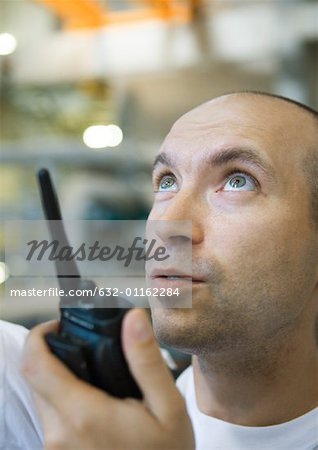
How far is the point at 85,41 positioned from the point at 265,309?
6.02ft

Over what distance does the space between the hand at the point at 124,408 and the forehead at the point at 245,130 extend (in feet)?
0.96

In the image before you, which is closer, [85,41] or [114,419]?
[114,419]

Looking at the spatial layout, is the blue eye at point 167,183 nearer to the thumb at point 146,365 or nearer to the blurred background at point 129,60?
the thumb at point 146,365

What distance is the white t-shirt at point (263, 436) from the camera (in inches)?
24.7

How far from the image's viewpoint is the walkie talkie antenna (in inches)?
18.4

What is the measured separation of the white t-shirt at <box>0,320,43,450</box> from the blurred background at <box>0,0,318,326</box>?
133cm

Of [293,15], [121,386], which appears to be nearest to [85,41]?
[293,15]

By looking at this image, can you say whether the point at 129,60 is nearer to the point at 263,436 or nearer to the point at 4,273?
the point at 4,273

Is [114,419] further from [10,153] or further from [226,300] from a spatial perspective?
[10,153]

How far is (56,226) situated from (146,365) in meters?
0.17

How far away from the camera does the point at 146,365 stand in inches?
14.9

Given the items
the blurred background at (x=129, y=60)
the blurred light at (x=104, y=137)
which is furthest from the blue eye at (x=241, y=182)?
the blurred light at (x=104, y=137)

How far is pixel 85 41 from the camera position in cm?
223

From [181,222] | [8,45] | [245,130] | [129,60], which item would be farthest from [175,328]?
[8,45]
